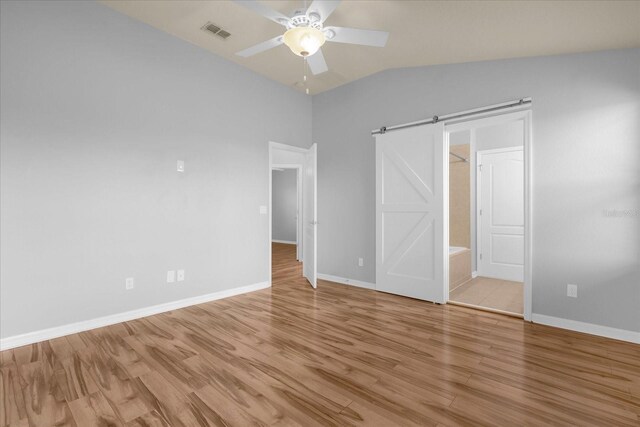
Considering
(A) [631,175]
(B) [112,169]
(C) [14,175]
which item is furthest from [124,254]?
(A) [631,175]

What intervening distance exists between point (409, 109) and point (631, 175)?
7.79 ft

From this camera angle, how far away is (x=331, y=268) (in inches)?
200

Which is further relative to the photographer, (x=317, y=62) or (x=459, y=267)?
(x=459, y=267)

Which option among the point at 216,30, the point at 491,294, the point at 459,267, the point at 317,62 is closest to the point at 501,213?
the point at 459,267

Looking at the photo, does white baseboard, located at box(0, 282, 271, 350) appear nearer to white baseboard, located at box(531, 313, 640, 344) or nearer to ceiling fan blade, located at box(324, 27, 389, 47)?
ceiling fan blade, located at box(324, 27, 389, 47)

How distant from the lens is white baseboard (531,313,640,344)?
2.70 meters

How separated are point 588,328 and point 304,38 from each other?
3.67m

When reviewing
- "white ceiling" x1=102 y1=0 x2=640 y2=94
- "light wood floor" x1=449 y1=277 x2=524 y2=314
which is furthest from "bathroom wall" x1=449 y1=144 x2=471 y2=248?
"white ceiling" x1=102 y1=0 x2=640 y2=94

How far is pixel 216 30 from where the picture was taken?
132 inches

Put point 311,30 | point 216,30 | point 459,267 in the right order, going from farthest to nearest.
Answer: point 459,267
point 216,30
point 311,30

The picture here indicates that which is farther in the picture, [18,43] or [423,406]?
[18,43]

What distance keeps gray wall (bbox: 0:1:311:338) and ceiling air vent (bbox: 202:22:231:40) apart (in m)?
0.51

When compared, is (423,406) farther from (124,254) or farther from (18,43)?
(18,43)

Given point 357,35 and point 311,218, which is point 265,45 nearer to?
point 357,35
